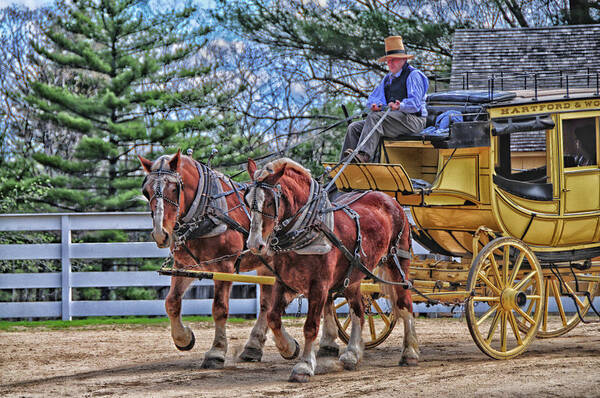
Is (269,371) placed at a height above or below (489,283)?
below

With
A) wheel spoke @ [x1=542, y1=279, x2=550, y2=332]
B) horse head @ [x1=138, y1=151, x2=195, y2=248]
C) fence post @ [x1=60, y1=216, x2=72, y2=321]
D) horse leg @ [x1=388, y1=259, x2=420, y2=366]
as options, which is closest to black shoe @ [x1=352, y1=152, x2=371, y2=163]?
horse leg @ [x1=388, y1=259, x2=420, y2=366]

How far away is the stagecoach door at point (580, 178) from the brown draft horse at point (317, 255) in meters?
1.60

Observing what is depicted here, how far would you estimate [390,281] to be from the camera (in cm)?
785

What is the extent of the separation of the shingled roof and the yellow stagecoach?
374 inches

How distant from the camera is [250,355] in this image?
807 centimetres

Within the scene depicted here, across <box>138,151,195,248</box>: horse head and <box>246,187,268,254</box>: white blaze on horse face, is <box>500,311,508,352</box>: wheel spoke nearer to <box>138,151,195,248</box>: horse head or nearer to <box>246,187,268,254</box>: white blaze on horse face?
<box>246,187,268,254</box>: white blaze on horse face

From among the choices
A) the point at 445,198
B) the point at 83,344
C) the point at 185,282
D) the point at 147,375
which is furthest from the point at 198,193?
the point at 83,344

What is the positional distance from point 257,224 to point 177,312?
67.3 inches

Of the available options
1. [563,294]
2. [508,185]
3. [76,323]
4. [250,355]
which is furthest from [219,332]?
[76,323]

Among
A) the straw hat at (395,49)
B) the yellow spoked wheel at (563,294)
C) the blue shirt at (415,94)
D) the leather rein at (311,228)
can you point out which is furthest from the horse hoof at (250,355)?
the straw hat at (395,49)

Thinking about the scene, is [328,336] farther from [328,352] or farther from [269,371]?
[269,371]

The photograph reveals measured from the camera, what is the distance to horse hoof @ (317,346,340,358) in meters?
7.33

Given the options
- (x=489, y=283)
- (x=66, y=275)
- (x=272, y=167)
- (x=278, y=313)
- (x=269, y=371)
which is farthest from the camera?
(x=66, y=275)

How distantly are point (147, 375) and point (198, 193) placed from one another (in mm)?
1625
